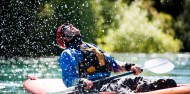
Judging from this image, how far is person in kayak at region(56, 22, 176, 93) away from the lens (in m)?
6.17

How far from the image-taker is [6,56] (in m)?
23.0

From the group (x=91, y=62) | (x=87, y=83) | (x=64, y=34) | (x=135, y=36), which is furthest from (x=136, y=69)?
(x=135, y=36)

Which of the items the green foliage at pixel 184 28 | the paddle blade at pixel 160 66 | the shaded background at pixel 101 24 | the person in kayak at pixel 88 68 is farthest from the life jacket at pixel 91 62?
the green foliage at pixel 184 28

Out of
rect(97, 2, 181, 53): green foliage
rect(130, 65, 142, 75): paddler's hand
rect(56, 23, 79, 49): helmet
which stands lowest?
rect(130, 65, 142, 75): paddler's hand

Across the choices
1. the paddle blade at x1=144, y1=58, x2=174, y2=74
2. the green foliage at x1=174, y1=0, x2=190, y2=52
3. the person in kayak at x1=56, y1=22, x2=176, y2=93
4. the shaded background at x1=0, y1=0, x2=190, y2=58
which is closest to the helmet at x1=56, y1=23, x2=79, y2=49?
the person in kayak at x1=56, y1=22, x2=176, y2=93

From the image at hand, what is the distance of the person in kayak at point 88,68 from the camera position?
6.17 m

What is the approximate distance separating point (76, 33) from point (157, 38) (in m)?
22.3

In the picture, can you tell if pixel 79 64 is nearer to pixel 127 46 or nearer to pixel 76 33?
pixel 76 33

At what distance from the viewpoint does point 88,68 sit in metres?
6.36

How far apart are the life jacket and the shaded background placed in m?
17.0

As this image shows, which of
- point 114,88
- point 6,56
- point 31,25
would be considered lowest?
point 114,88

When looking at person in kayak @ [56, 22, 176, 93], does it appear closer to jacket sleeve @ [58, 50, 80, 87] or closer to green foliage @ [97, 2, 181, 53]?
jacket sleeve @ [58, 50, 80, 87]

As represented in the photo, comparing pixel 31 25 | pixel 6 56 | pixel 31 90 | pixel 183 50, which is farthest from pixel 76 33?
pixel 183 50

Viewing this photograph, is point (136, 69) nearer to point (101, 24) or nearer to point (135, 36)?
point (101, 24)
